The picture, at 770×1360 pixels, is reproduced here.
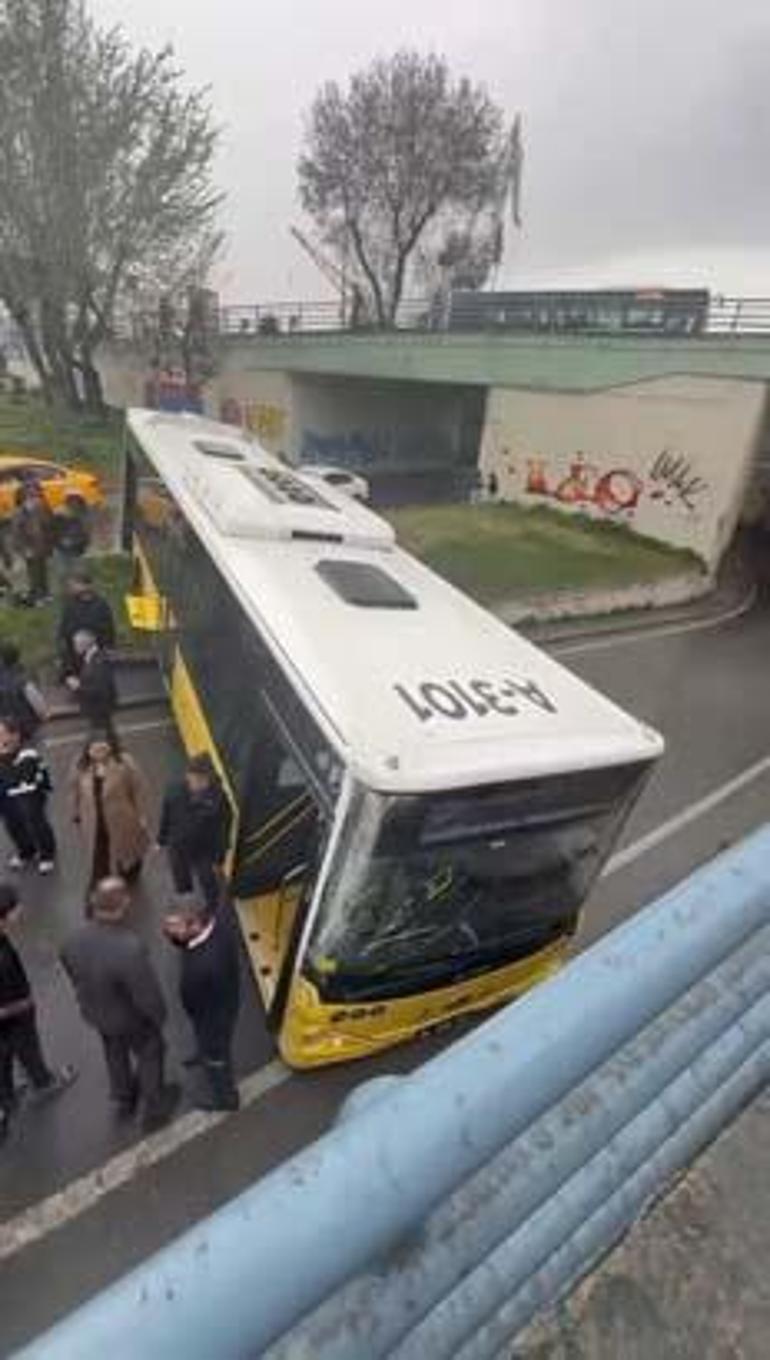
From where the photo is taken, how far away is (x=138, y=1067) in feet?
21.3

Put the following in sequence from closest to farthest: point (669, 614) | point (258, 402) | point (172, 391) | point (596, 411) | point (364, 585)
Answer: point (364, 585) → point (669, 614) → point (596, 411) → point (172, 391) → point (258, 402)

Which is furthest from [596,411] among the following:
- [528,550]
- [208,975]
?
[208,975]

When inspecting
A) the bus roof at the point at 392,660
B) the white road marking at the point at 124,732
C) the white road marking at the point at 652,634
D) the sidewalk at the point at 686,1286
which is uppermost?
the sidewalk at the point at 686,1286

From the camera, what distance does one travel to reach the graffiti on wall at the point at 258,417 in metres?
39.7

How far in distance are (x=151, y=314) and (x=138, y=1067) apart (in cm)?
3305

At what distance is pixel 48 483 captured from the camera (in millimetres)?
21047

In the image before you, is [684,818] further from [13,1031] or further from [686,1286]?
[686,1286]

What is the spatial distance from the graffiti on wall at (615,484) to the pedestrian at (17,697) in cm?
1721

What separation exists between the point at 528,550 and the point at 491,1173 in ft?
69.4

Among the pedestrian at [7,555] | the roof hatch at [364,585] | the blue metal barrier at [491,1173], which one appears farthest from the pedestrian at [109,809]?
the pedestrian at [7,555]

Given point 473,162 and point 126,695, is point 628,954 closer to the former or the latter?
point 126,695

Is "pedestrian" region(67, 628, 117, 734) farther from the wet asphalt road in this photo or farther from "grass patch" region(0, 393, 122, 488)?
"grass patch" region(0, 393, 122, 488)

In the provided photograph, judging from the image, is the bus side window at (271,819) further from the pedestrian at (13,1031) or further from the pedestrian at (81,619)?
the pedestrian at (81,619)

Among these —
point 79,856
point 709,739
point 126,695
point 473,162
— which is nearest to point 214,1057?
point 79,856
